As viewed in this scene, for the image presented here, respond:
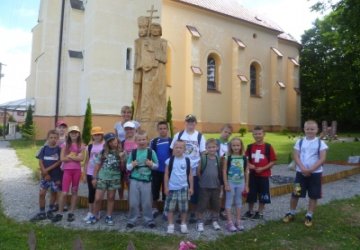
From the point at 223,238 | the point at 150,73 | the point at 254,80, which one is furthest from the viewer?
the point at 254,80

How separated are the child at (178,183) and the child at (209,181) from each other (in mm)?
260

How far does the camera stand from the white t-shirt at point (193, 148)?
19.3 feet

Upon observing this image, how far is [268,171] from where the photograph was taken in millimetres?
6258

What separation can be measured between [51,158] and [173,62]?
19724 millimetres

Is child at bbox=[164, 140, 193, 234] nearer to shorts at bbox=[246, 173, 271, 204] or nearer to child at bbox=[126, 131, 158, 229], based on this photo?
child at bbox=[126, 131, 158, 229]

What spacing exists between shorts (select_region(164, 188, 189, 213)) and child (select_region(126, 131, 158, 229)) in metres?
0.34

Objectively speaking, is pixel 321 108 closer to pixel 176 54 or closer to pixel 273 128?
pixel 273 128

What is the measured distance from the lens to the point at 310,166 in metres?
5.93

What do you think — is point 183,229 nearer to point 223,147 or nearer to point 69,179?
point 223,147

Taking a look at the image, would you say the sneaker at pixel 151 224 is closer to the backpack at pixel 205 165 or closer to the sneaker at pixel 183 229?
the sneaker at pixel 183 229

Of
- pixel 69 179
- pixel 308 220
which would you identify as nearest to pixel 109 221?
pixel 69 179

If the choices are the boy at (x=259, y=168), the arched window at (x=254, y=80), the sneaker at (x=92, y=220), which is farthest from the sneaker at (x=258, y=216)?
the arched window at (x=254, y=80)

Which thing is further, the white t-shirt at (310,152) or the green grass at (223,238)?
the white t-shirt at (310,152)

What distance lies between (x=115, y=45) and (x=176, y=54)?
4856mm
